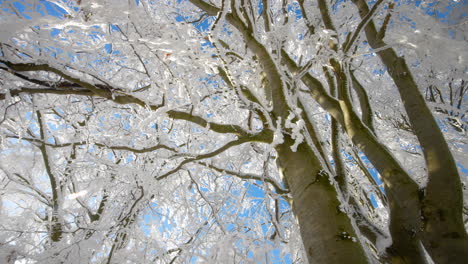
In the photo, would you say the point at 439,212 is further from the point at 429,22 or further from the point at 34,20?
the point at 34,20

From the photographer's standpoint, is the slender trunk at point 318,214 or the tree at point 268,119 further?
the tree at point 268,119

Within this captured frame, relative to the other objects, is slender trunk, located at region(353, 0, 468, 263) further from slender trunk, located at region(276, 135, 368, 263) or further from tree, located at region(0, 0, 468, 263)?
slender trunk, located at region(276, 135, 368, 263)

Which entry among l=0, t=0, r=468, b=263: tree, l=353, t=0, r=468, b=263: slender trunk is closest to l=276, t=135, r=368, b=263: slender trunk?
l=0, t=0, r=468, b=263: tree

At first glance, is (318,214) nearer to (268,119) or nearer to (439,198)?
(268,119)

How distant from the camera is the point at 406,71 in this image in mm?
2131

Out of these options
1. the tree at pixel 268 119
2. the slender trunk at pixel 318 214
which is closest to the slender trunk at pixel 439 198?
the tree at pixel 268 119

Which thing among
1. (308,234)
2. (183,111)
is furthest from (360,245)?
(183,111)

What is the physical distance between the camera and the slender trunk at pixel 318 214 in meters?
1.23

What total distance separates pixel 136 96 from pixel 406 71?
2145 millimetres

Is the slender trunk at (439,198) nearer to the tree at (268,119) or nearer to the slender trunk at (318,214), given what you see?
the tree at (268,119)

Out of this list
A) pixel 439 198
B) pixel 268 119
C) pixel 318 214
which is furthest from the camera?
pixel 268 119

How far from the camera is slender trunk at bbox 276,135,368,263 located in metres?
1.23

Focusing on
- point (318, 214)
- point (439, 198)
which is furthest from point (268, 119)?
point (439, 198)

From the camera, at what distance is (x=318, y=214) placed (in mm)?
1383
